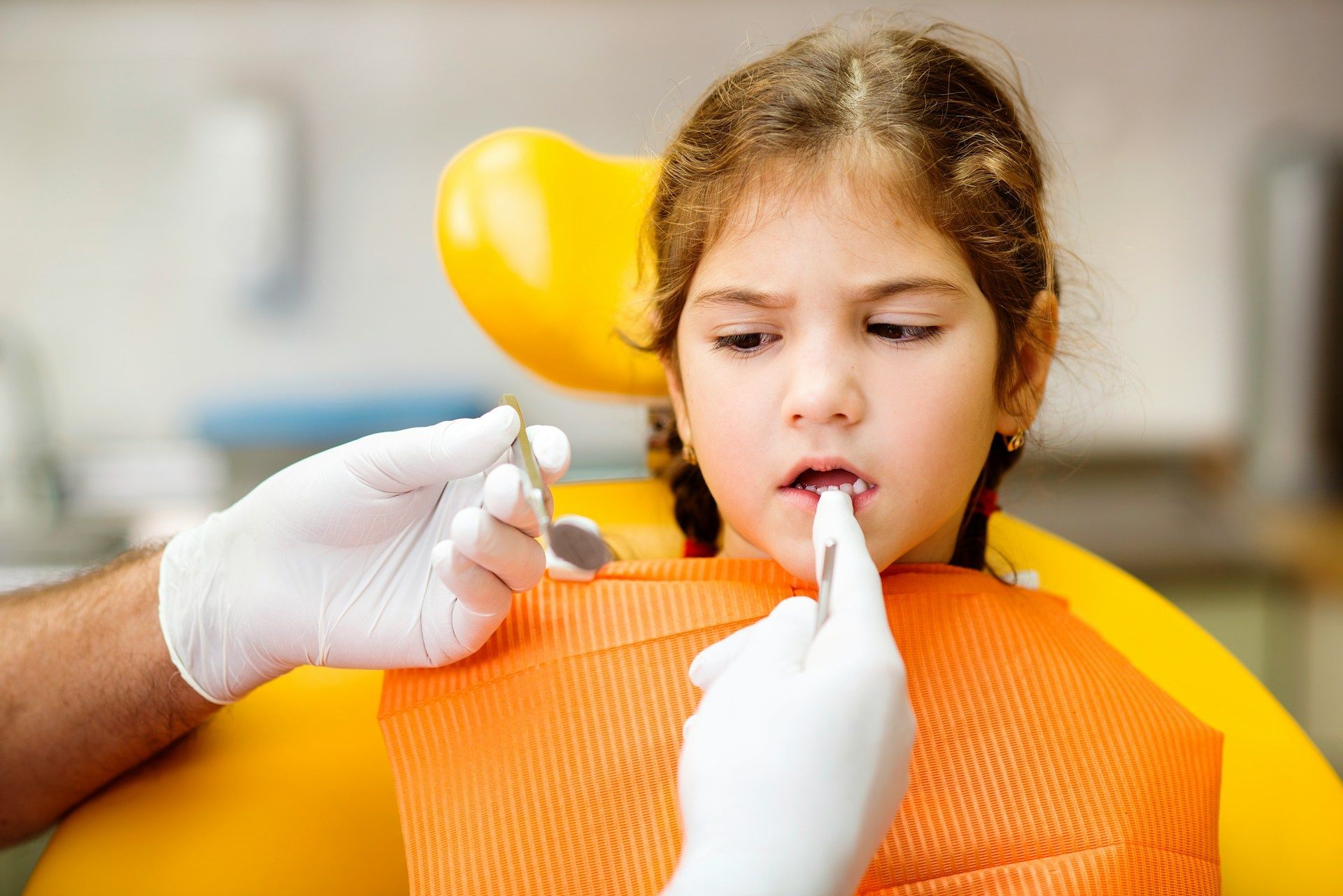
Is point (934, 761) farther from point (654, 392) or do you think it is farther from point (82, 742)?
point (82, 742)

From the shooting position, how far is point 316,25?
2820 mm

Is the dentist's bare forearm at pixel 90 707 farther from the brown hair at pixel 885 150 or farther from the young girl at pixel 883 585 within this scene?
the brown hair at pixel 885 150

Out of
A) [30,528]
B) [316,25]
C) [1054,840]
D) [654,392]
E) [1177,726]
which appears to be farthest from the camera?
[316,25]

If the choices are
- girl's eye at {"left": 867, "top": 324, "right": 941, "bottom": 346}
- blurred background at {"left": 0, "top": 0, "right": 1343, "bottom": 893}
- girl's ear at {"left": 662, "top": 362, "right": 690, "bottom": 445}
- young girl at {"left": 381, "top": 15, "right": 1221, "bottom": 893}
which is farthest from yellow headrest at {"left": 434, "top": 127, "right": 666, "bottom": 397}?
blurred background at {"left": 0, "top": 0, "right": 1343, "bottom": 893}

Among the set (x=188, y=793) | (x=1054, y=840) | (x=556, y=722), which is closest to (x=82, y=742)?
(x=188, y=793)

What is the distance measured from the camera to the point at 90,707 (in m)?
1.01

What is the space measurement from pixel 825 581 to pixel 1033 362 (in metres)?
0.45

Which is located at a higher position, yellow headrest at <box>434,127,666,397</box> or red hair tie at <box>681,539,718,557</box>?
yellow headrest at <box>434,127,666,397</box>

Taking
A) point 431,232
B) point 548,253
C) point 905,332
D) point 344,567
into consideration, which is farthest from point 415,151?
point 905,332

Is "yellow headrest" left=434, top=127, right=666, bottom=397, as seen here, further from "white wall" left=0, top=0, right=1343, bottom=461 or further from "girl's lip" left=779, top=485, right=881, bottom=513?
"white wall" left=0, top=0, right=1343, bottom=461

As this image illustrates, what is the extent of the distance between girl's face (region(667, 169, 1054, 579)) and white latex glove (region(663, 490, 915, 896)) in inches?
8.0

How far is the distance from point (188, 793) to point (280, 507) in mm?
293

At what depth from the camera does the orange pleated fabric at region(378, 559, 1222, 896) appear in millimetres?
849

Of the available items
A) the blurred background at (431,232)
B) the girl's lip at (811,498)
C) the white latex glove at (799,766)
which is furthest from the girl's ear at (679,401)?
the blurred background at (431,232)
